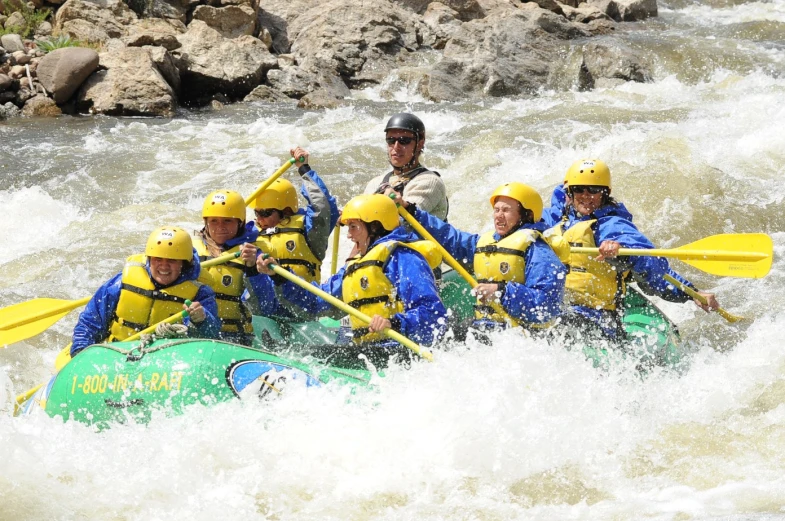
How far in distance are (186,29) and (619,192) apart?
9.77 metres

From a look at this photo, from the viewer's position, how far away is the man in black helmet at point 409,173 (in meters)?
6.08

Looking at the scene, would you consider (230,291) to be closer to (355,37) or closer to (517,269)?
(517,269)

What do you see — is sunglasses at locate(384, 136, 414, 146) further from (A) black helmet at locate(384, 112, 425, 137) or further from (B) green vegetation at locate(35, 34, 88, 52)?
(B) green vegetation at locate(35, 34, 88, 52)

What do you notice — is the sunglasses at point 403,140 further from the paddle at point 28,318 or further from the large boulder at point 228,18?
the large boulder at point 228,18

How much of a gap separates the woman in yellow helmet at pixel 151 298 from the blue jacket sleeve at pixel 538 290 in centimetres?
165

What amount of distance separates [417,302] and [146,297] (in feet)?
4.88

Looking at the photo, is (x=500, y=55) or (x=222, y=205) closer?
(x=222, y=205)

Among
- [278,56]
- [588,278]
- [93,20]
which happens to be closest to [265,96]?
[278,56]

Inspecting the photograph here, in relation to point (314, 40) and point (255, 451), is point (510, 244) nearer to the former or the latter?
point (255, 451)

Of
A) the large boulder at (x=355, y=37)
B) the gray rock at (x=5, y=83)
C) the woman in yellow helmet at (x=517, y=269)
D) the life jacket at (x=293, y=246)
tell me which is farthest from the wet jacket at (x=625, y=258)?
the large boulder at (x=355, y=37)

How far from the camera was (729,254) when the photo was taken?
5945mm

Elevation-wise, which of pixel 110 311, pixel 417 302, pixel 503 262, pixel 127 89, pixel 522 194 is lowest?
pixel 127 89

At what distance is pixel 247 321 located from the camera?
5.70m

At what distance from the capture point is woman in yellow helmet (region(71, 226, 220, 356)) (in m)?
5.14
